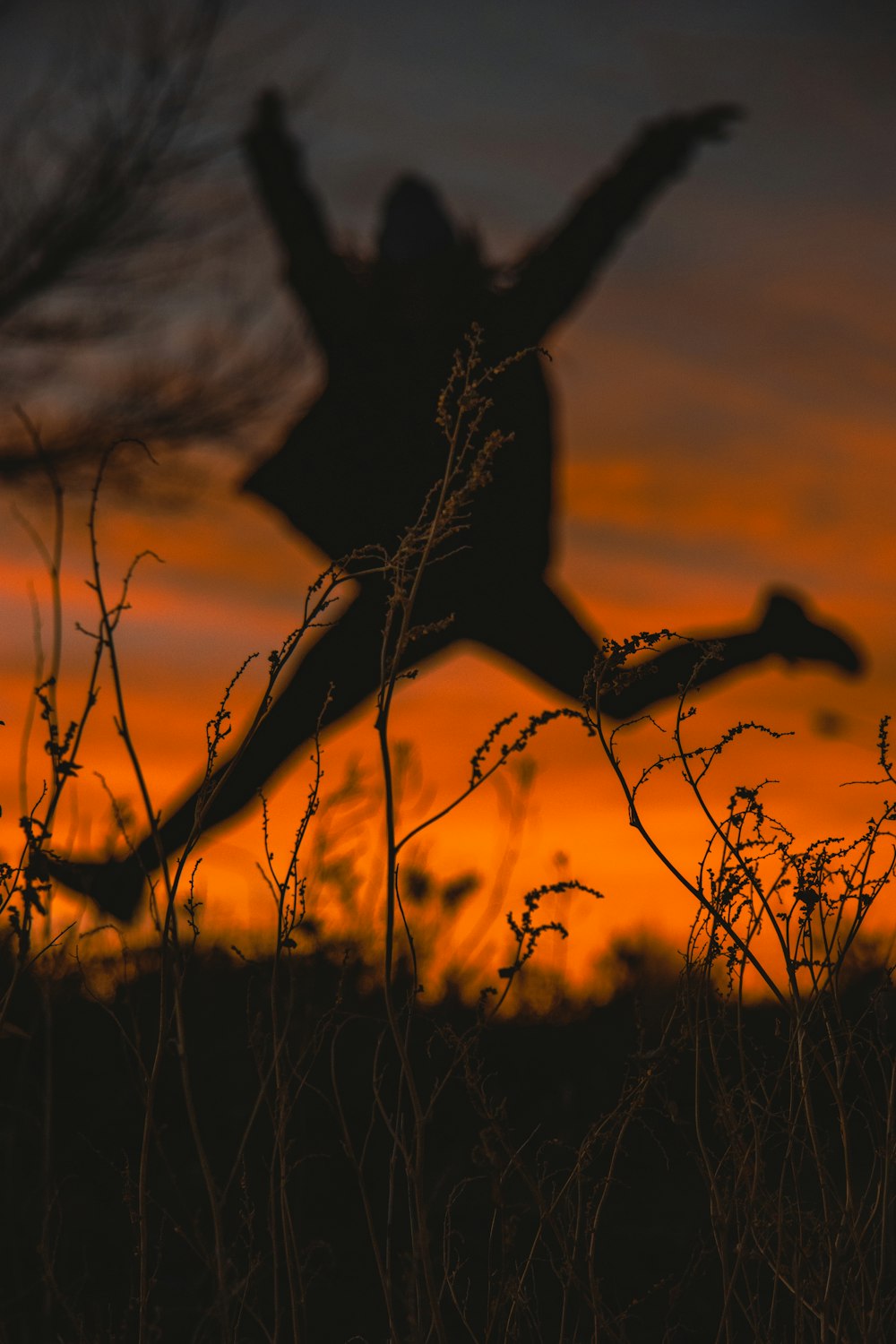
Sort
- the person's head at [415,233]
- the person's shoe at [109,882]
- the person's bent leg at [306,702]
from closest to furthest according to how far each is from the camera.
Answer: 1. the person's shoe at [109,882]
2. the person's bent leg at [306,702]
3. the person's head at [415,233]

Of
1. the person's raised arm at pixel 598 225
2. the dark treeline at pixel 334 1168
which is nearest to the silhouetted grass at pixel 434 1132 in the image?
the dark treeline at pixel 334 1168

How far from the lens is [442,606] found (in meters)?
5.37

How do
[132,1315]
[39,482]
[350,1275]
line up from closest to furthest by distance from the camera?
[132,1315] < [350,1275] < [39,482]

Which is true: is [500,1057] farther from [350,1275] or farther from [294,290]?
[294,290]

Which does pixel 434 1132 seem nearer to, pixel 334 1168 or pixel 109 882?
pixel 334 1168

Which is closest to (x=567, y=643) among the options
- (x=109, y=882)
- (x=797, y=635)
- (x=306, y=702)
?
(x=797, y=635)

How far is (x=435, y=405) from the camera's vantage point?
17.4ft

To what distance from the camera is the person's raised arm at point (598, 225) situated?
18.4 ft

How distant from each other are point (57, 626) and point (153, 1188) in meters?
2.06

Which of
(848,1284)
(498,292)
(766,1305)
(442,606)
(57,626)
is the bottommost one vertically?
(766,1305)

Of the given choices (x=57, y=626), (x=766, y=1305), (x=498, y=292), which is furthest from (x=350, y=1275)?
(x=498, y=292)

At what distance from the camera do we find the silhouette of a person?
17.5 ft

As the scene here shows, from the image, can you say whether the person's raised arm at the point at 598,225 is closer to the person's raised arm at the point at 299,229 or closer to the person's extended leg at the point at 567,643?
the person's raised arm at the point at 299,229

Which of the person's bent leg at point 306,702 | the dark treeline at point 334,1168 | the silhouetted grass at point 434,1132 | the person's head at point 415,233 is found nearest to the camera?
the silhouetted grass at point 434,1132
